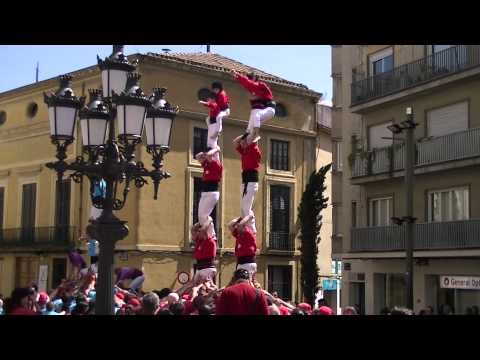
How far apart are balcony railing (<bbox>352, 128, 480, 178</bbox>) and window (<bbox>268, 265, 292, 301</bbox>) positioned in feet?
25.1

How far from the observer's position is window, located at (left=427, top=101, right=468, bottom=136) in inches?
920

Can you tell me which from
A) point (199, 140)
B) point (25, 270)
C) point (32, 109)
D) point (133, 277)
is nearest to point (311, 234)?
point (199, 140)

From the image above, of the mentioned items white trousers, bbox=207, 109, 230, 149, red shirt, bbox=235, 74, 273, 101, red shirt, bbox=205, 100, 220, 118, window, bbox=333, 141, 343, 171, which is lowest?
white trousers, bbox=207, 109, 230, 149

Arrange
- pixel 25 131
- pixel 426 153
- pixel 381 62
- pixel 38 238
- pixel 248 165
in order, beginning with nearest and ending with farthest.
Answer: pixel 248 165
pixel 426 153
pixel 381 62
pixel 38 238
pixel 25 131

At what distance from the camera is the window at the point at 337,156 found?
102 ft

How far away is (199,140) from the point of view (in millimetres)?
31422

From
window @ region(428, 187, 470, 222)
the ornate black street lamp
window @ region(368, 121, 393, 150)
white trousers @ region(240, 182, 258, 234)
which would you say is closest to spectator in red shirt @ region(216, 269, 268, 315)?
the ornate black street lamp

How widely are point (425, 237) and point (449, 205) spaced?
116 centimetres

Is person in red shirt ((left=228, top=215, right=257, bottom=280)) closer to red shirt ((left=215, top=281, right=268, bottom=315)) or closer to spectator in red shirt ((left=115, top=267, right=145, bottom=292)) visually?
spectator in red shirt ((left=115, top=267, right=145, bottom=292))

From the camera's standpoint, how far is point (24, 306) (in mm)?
6453

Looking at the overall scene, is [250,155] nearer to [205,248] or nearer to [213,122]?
[213,122]
